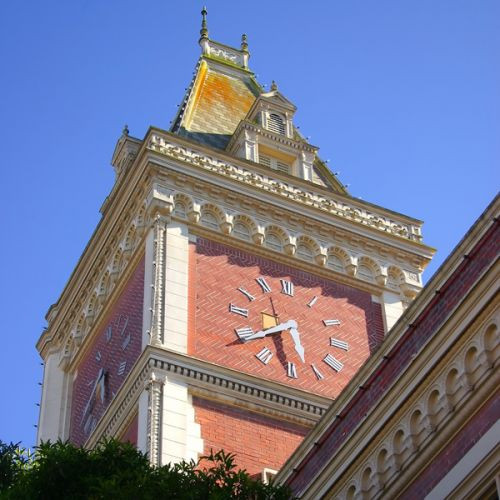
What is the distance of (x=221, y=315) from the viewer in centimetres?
3275

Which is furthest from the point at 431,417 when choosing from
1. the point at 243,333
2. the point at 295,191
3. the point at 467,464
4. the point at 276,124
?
the point at 276,124

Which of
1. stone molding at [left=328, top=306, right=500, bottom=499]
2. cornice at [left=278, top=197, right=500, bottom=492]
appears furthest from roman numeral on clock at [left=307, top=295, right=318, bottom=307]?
stone molding at [left=328, top=306, right=500, bottom=499]

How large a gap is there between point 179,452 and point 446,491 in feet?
38.1

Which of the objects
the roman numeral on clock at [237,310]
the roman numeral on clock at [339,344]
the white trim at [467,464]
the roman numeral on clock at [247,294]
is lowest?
the white trim at [467,464]

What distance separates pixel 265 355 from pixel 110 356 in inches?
162

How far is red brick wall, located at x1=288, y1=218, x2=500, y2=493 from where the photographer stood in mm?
18859

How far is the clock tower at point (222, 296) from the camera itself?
101ft

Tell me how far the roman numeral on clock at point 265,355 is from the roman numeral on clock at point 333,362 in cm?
161

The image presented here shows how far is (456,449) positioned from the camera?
1830 cm

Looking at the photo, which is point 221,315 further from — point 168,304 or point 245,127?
point 245,127

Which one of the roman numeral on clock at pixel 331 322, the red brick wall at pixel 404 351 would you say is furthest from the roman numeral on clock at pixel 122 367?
the red brick wall at pixel 404 351

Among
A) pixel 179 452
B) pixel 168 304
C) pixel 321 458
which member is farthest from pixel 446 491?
pixel 168 304

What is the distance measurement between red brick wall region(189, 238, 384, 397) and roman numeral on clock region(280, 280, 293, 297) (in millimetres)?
117

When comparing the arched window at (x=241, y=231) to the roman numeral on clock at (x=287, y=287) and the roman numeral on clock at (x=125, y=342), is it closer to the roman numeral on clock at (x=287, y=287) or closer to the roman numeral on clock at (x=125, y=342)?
the roman numeral on clock at (x=287, y=287)
